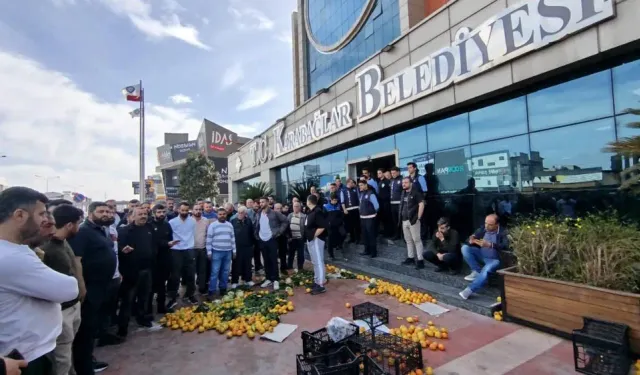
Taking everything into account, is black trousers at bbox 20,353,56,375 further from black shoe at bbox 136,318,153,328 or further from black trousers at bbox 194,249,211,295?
black trousers at bbox 194,249,211,295

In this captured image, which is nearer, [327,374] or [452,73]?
[327,374]

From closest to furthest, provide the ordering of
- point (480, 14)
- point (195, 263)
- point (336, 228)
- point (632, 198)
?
point (632, 198), point (195, 263), point (480, 14), point (336, 228)

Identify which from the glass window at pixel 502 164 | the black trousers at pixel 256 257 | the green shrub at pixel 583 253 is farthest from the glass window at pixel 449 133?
the black trousers at pixel 256 257

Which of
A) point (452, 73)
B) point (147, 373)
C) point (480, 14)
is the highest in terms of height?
point (480, 14)

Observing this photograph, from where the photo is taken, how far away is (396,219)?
8.66 metres

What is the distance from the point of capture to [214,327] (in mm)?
4859

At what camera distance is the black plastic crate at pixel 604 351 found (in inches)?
116

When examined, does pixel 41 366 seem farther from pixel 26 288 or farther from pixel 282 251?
pixel 282 251

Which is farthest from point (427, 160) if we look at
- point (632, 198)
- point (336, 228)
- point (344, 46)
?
point (344, 46)

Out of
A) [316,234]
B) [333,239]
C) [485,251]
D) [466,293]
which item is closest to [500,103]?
[485,251]

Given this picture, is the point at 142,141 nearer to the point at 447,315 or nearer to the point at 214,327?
the point at 214,327

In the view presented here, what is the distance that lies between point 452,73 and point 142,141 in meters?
16.1

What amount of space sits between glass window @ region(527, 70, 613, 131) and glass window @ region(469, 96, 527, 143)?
20 cm

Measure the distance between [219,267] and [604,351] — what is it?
586cm
